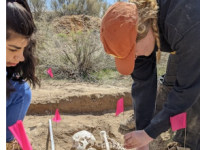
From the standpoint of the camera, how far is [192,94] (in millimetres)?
1433

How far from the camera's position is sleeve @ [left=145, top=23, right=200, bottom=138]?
133 cm

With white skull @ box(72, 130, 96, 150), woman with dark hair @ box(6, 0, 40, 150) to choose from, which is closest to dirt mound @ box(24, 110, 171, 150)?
white skull @ box(72, 130, 96, 150)

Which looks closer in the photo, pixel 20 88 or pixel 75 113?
pixel 20 88

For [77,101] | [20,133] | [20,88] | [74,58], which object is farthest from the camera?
[74,58]

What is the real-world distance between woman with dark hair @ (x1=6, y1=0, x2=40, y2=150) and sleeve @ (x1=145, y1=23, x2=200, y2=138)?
821mm

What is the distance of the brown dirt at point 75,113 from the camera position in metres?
2.65

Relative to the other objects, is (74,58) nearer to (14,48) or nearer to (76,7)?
(14,48)

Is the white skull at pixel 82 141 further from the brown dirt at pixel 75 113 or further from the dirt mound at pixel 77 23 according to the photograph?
the dirt mound at pixel 77 23

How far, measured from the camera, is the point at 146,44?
146cm

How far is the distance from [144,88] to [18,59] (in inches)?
37.9

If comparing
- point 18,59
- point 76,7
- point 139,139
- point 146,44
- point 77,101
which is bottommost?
point 77,101

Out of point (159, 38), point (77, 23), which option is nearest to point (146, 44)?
point (159, 38)

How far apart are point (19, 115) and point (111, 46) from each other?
0.82 m

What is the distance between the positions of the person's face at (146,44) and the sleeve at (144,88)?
0.28m
